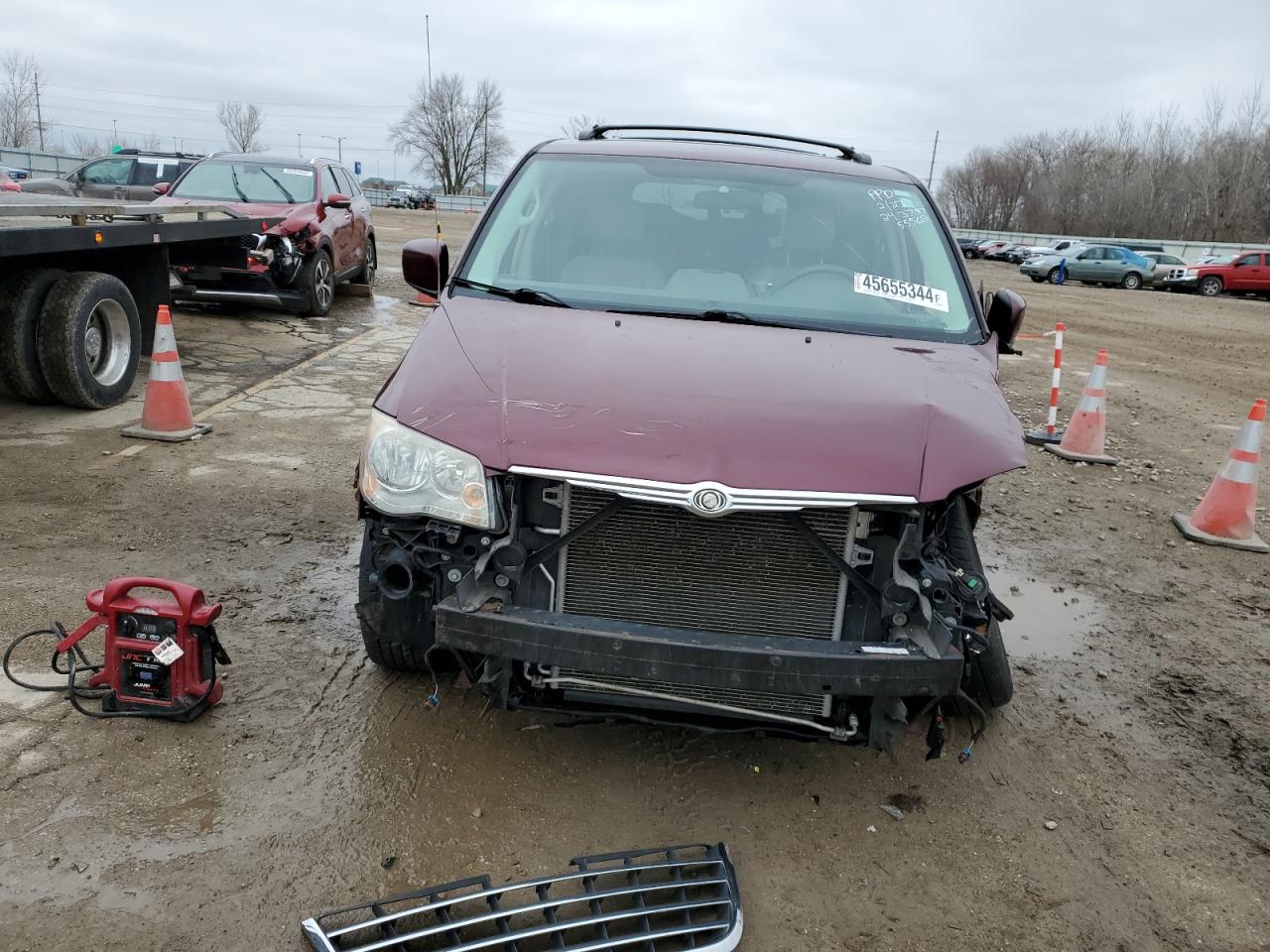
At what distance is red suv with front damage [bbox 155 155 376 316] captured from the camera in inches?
396

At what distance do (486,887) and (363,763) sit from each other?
0.72 metres

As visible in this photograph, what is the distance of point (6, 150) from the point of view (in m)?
40.6

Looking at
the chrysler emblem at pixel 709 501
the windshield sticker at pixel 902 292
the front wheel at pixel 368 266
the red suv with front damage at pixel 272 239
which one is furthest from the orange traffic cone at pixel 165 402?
the front wheel at pixel 368 266

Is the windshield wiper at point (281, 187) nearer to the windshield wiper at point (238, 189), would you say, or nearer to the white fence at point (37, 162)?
the windshield wiper at point (238, 189)

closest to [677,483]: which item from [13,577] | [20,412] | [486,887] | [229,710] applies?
[486,887]

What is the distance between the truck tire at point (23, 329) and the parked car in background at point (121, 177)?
8.11 metres

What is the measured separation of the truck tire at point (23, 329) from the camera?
20.7ft

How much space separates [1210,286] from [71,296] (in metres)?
32.8

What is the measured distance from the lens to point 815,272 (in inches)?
142

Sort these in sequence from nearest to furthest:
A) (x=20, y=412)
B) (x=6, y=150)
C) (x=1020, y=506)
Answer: (x=1020, y=506), (x=20, y=412), (x=6, y=150)

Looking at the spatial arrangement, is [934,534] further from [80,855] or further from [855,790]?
[80,855]

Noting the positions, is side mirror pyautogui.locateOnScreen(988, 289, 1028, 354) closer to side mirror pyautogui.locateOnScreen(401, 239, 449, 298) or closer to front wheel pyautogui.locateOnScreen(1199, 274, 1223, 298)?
side mirror pyautogui.locateOnScreen(401, 239, 449, 298)

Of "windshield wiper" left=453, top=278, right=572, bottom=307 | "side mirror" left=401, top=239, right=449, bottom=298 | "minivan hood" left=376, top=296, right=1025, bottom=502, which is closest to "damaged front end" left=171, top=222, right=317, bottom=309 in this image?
"side mirror" left=401, top=239, right=449, bottom=298

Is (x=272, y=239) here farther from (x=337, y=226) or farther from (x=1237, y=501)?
(x=1237, y=501)
